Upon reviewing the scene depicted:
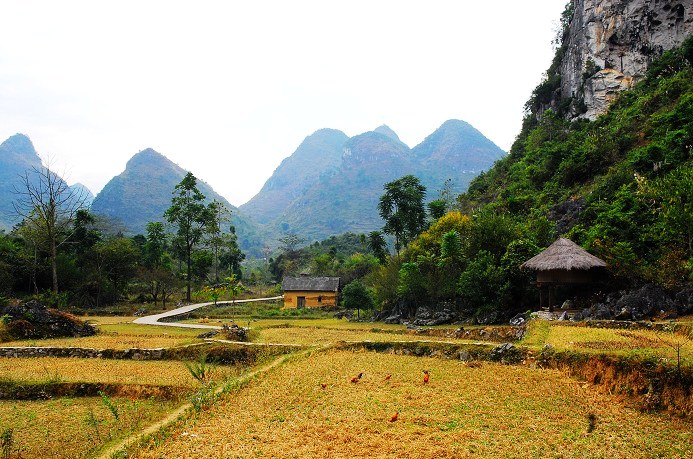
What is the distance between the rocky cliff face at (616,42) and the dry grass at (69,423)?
43301 mm

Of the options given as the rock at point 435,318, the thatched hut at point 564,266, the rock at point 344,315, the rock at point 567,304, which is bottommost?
the rock at point 344,315

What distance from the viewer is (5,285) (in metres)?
32.4

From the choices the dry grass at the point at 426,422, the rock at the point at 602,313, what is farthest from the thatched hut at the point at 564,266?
the dry grass at the point at 426,422

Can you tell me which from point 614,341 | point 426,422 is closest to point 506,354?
point 614,341

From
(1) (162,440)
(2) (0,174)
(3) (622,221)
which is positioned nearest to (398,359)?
(1) (162,440)

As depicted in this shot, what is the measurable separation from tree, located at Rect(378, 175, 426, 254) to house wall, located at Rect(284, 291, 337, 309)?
8663 mm

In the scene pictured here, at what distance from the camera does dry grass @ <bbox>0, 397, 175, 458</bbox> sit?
705cm

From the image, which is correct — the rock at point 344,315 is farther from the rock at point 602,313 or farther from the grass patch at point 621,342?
the grass patch at point 621,342

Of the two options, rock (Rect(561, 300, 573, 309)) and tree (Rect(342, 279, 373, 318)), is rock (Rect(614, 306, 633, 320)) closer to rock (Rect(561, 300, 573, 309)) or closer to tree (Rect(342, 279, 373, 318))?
rock (Rect(561, 300, 573, 309))

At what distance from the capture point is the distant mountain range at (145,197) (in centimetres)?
13862

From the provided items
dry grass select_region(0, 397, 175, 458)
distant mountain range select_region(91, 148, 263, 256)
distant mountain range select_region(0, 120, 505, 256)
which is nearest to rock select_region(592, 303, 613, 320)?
dry grass select_region(0, 397, 175, 458)

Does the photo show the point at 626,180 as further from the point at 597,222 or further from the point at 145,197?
the point at 145,197

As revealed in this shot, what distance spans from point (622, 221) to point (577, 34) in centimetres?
3352

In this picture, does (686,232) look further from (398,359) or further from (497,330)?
(398,359)
